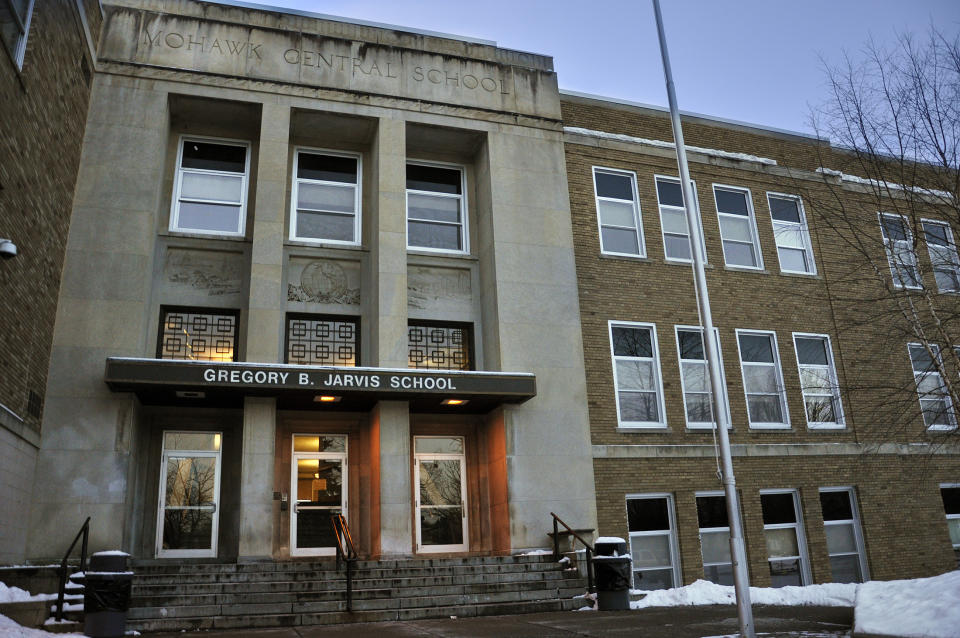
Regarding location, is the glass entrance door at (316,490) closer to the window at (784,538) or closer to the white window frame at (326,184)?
the white window frame at (326,184)

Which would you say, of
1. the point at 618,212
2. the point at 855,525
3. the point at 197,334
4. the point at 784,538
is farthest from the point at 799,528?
the point at 197,334

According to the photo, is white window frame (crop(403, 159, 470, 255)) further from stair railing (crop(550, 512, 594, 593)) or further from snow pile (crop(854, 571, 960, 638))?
snow pile (crop(854, 571, 960, 638))

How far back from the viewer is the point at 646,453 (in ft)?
58.8

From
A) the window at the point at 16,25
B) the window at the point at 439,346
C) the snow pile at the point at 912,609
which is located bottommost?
the snow pile at the point at 912,609

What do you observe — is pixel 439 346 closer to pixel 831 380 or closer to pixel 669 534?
pixel 669 534

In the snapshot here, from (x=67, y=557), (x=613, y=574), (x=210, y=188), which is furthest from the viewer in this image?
(x=210, y=188)

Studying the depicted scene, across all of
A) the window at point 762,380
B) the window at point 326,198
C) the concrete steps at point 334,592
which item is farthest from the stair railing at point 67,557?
the window at point 762,380

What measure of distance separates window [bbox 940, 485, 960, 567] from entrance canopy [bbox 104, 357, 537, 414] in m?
11.9

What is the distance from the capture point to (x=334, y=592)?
13.2 metres

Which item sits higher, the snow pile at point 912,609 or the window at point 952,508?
the window at point 952,508

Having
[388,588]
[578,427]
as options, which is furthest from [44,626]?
[578,427]

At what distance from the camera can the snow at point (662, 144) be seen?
66.6 feet

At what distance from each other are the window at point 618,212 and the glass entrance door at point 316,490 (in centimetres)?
812

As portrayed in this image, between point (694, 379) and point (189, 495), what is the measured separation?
11768 mm
